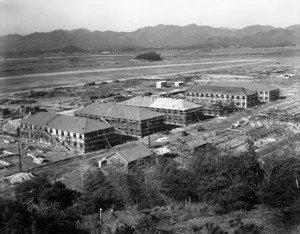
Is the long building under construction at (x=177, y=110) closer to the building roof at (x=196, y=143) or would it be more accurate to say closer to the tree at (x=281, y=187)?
the building roof at (x=196, y=143)

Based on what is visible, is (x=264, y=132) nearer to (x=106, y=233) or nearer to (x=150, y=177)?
(x=150, y=177)

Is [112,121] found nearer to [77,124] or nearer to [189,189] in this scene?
[77,124]

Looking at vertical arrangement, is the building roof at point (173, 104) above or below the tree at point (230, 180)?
above

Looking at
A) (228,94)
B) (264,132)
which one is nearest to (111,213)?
(264,132)

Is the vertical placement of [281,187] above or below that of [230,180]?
below

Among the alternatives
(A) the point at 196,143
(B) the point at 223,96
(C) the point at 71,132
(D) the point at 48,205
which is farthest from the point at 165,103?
(D) the point at 48,205

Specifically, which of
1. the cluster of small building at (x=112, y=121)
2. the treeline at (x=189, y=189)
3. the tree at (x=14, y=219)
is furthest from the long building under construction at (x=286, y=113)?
the tree at (x=14, y=219)

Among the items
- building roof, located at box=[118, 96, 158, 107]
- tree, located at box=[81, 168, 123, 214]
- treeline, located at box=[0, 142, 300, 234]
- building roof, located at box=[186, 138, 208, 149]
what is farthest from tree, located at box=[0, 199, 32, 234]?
building roof, located at box=[118, 96, 158, 107]

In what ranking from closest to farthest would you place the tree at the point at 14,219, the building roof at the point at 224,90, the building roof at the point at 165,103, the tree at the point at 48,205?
the tree at the point at 14,219 < the tree at the point at 48,205 < the building roof at the point at 165,103 < the building roof at the point at 224,90
